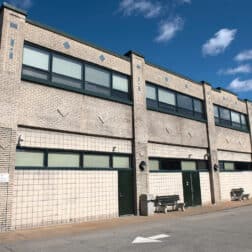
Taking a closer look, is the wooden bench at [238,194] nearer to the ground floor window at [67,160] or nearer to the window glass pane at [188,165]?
the window glass pane at [188,165]

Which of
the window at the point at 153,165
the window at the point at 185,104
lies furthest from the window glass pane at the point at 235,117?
the window at the point at 153,165

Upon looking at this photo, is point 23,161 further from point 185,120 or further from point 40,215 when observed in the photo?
point 185,120

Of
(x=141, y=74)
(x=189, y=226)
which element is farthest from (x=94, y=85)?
(x=189, y=226)

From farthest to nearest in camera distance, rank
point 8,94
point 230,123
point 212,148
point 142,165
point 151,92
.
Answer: point 230,123
point 212,148
point 151,92
point 142,165
point 8,94

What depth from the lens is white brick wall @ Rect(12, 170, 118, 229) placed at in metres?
11.7

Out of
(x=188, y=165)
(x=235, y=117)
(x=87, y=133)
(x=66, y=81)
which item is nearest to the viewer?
(x=66, y=81)

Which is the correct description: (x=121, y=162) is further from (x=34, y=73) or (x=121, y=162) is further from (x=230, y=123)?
(x=230, y=123)

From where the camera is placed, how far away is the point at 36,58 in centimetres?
1334

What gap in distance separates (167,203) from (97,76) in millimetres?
8258

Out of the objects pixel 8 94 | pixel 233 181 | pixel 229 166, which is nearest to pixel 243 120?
pixel 229 166

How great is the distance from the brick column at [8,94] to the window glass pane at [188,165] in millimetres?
11677

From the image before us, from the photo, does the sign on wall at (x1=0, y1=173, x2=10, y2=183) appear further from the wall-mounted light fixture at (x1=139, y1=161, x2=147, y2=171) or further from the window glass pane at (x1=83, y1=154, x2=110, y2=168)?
the wall-mounted light fixture at (x1=139, y1=161, x2=147, y2=171)

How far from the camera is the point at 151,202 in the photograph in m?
15.6

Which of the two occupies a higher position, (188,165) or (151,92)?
(151,92)
